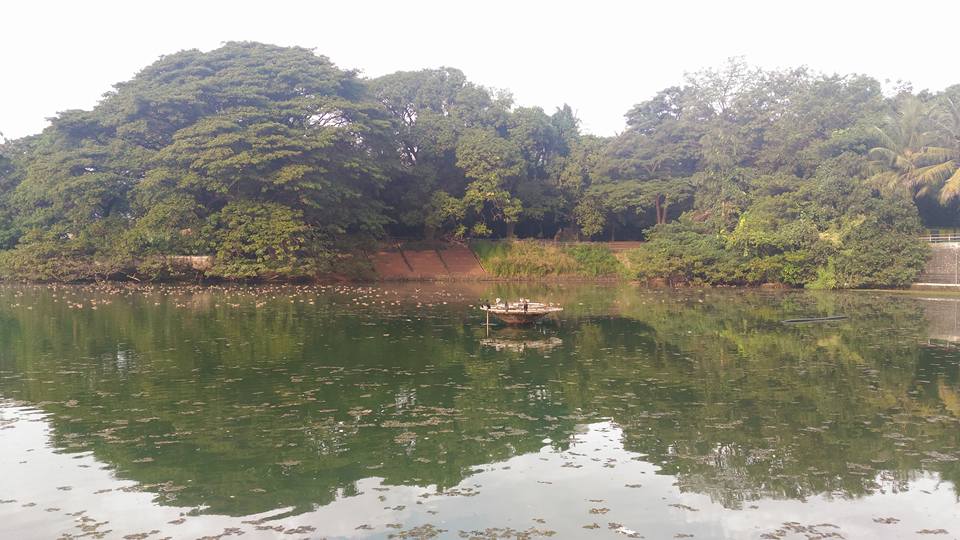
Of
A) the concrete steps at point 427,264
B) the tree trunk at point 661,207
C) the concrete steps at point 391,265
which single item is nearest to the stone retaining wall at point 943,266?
the tree trunk at point 661,207

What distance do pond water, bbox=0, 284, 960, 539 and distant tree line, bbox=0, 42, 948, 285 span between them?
1981 cm

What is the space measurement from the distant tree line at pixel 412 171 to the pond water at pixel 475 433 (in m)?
19.8

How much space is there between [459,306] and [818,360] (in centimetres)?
1462

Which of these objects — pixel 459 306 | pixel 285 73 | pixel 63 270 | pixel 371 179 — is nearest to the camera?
pixel 459 306

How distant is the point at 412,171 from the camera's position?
49344 mm

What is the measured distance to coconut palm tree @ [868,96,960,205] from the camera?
37.0 meters

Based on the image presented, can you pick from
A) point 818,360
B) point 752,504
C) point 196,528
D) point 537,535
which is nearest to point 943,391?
point 818,360

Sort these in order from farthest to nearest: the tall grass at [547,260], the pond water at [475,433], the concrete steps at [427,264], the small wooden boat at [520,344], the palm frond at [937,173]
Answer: the tall grass at [547,260], the concrete steps at [427,264], the palm frond at [937,173], the small wooden boat at [520,344], the pond water at [475,433]

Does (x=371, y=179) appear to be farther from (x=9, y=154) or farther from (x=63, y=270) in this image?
(x=9, y=154)

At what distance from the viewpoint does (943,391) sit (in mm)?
12461

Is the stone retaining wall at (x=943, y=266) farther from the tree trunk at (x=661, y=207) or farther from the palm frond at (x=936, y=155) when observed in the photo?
the tree trunk at (x=661, y=207)

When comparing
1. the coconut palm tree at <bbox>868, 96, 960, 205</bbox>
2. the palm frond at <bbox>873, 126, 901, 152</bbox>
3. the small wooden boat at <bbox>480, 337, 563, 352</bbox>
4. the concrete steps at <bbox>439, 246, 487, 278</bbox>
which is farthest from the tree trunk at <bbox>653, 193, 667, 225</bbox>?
the small wooden boat at <bbox>480, 337, 563, 352</bbox>

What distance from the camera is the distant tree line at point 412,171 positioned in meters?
38.4

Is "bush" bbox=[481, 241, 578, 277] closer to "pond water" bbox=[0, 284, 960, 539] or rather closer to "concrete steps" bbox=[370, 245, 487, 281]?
"concrete steps" bbox=[370, 245, 487, 281]
